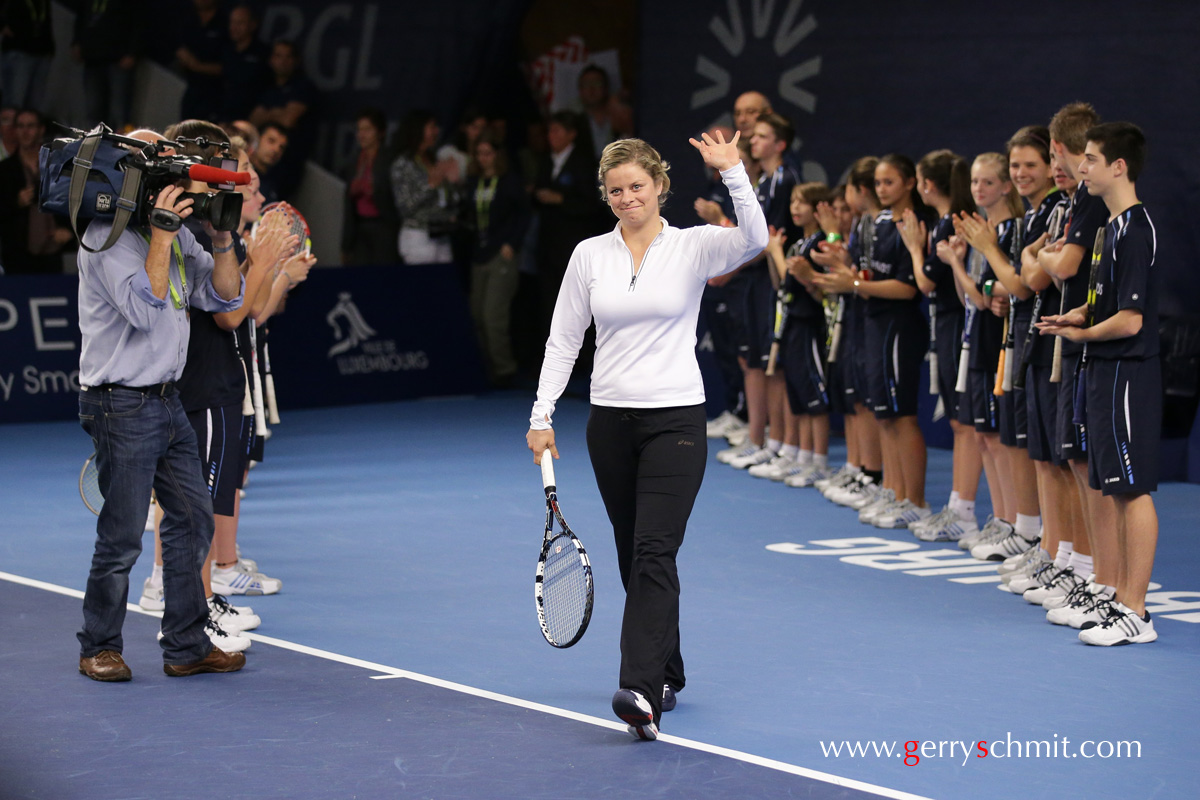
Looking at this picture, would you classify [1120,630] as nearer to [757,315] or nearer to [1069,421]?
[1069,421]

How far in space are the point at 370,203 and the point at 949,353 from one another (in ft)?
29.3


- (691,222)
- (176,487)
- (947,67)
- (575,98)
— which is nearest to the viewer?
(176,487)

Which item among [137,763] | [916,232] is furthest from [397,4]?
[137,763]

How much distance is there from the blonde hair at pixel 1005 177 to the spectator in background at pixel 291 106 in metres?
9.65

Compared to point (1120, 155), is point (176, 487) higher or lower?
lower

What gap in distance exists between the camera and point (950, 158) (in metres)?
8.66

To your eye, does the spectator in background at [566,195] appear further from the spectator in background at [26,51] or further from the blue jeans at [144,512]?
the blue jeans at [144,512]

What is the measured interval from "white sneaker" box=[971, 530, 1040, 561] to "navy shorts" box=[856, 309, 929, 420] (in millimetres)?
1120

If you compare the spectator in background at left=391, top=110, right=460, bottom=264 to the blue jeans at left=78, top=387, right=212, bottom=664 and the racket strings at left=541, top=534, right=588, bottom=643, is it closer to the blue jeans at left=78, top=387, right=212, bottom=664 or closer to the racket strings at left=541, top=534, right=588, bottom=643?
the blue jeans at left=78, top=387, right=212, bottom=664

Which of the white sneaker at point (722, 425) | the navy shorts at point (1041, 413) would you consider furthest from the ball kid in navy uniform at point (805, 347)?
the navy shorts at point (1041, 413)

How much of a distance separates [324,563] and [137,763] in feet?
10.8

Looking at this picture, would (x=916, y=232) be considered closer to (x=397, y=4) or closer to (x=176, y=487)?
(x=176, y=487)

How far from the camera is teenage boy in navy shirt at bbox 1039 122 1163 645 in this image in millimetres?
6449

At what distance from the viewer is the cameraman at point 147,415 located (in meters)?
5.72
